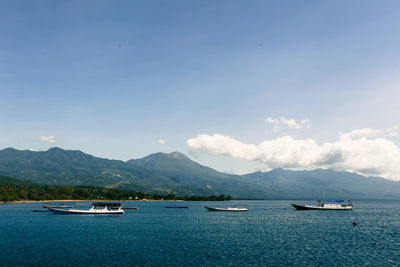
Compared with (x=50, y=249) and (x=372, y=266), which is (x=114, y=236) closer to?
(x=50, y=249)

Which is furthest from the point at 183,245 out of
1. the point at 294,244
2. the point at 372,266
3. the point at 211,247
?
the point at 372,266

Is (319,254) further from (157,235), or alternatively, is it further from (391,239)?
(157,235)

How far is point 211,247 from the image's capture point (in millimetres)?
75062

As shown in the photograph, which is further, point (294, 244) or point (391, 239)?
point (391, 239)

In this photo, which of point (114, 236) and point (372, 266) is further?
point (114, 236)

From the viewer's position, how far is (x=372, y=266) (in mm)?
57281

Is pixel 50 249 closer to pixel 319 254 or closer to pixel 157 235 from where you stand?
pixel 157 235

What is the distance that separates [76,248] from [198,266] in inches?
1267

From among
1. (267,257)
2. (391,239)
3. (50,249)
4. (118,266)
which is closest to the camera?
(118,266)

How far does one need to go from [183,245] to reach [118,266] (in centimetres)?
2514

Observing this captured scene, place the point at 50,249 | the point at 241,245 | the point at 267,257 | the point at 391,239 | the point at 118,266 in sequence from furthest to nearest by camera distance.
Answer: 1. the point at 391,239
2. the point at 241,245
3. the point at 50,249
4. the point at 267,257
5. the point at 118,266

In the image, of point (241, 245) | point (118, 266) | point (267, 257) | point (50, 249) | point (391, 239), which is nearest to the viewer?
point (118, 266)

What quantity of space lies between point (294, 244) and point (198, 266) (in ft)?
112

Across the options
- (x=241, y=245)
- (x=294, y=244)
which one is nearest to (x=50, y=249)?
(x=241, y=245)
